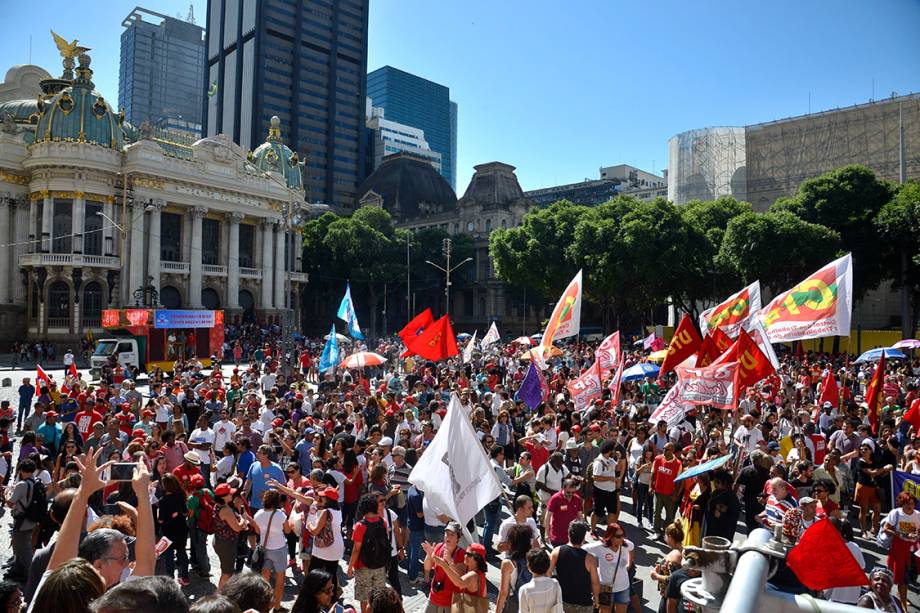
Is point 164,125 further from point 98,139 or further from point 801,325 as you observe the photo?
point 801,325

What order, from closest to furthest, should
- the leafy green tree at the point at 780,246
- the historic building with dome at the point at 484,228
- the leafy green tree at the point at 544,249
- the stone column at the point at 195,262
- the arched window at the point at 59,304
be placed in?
1. the leafy green tree at the point at 780,246
2. the arched window at the point at 59,304
3. the leafy green tree at the point at 544,249
4. the stone column at the point at 195,262
5. the historic building with dome at the point at 484,228

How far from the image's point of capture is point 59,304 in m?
46.0

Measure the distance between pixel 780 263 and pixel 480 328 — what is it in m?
35.8

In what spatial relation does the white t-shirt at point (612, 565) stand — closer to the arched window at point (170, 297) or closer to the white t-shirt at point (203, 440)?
the white t-shirt at point (203, 440)

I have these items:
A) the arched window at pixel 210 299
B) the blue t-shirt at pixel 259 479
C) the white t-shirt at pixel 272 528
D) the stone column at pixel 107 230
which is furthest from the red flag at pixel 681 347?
the arched window at pixel 210 299

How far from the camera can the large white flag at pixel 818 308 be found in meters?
13.1

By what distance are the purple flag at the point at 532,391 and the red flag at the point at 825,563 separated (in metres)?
10.4

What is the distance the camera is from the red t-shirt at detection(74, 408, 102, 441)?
42.3 feet

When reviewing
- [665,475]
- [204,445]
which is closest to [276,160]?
[204,445]

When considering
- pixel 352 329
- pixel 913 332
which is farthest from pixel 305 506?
pixel 913 332

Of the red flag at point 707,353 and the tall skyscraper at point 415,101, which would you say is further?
the tall skyscraper at point 415,101

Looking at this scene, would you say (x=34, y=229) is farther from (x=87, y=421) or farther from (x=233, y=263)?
(x=87, y=421)

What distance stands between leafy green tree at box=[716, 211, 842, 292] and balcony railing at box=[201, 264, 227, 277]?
38746 millimetres

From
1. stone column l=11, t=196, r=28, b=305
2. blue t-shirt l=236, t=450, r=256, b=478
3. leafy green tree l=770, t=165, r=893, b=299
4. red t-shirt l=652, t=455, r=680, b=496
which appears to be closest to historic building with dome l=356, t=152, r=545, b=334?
leafy green tree l=770, t=165, r=893, b=299
